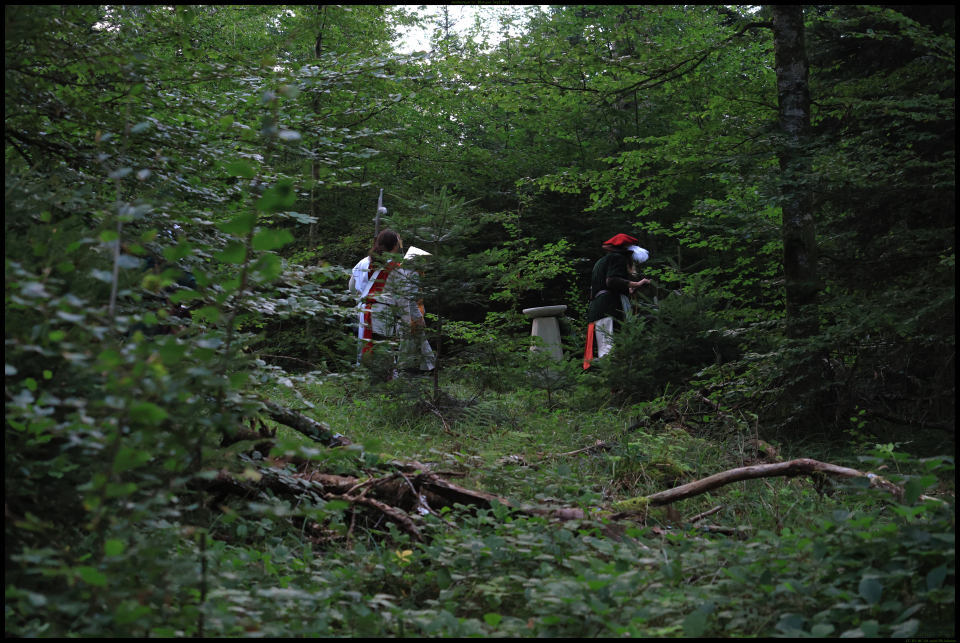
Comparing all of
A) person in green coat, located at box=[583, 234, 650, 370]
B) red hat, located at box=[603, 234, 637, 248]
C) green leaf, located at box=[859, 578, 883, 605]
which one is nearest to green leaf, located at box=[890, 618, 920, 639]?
green leaf, located at box=[859, 578, 883, 605]

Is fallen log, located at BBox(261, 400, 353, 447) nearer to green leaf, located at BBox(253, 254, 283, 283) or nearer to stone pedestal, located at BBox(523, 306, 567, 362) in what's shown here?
green leaf, located at BBox(253, 254, 283, 283)

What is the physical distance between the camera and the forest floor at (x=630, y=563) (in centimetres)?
197

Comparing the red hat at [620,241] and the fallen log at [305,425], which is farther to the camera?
the red hat at [620,241]

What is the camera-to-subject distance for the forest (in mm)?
1714

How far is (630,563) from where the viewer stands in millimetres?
2441

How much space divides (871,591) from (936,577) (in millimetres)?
172

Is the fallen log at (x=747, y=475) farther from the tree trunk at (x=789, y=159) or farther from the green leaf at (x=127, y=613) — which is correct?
the green leaf at (x=127, y=613)

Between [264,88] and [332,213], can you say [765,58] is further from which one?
[264,88]

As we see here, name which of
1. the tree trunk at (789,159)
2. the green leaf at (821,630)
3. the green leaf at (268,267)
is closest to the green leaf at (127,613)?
the green leaf at (268,267)

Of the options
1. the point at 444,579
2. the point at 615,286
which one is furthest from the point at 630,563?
the point at 615,286

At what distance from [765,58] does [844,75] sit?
4680 mm

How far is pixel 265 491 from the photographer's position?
10.5ft

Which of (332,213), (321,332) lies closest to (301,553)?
(321,332)

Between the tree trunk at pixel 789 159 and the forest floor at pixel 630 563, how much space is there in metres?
1.61
